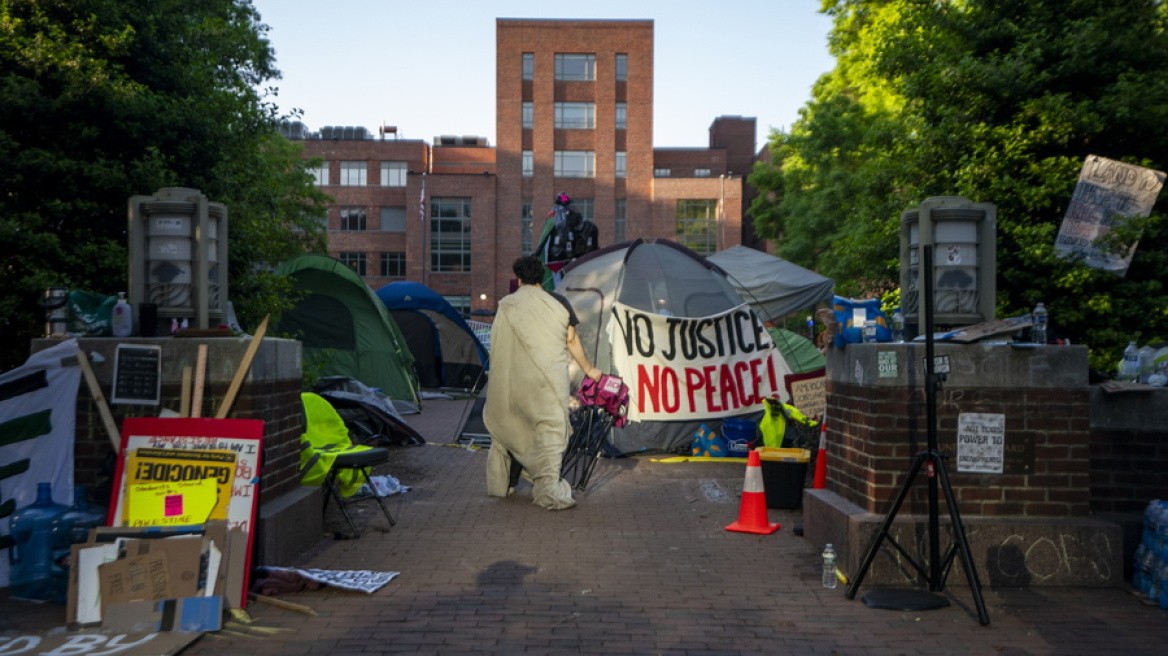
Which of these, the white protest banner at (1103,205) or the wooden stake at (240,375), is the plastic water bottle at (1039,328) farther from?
the wooden stake at (240,375)

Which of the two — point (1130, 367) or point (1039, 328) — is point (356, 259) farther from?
point (1039, 328)

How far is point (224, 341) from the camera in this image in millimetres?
5504

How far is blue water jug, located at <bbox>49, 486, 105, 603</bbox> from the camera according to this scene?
507 cm

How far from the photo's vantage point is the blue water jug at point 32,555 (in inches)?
200

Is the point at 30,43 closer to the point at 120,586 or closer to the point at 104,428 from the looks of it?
the point at 104,428

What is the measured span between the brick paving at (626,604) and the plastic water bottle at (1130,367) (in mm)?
1593

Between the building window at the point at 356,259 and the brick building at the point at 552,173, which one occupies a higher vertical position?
the brick building at the point at 552,173

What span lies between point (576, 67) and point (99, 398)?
58964 millimetres

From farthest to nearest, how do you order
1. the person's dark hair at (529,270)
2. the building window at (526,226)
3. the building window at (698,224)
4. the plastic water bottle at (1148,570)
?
the building window at (698,224) → the building window at (526,226) → the person's dark hair at (529,270) → the plastic water bottle at (1148,570)

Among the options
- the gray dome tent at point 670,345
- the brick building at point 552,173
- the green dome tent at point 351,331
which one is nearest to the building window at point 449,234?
the brick building at point 552,173

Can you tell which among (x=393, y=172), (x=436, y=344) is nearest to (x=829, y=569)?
(x=436, y=344)

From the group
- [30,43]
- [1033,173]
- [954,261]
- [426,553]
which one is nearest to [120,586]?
[426,553]

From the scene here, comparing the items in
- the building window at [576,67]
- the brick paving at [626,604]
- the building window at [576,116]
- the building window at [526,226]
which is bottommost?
the brick paving at [626,604]

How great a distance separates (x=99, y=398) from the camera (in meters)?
5.32
